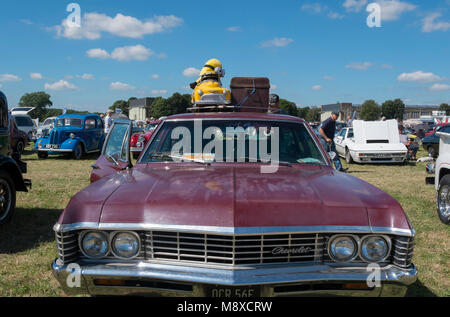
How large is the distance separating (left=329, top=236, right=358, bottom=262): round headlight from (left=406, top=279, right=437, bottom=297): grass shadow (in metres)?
1.50

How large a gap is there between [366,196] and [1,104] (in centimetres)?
551

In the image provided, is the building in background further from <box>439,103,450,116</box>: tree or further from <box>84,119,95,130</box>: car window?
<box>84,119,95,130</box>: car window

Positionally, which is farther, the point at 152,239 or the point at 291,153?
the point at 291,153

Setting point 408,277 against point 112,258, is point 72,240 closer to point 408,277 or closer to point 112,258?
Result: point 112,258

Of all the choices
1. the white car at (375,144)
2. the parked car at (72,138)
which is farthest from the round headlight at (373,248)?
the parked car at (72,138)

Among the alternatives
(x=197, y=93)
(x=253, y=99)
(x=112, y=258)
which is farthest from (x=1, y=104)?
Answer: (x=112, y=258)

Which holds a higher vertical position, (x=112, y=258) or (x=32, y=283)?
→ (x=112, y=258)

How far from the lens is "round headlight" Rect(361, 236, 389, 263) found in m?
2.19

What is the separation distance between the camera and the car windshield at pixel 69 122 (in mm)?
14932

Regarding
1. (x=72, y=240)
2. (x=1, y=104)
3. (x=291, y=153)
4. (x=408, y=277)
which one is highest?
(x=1, y=104)

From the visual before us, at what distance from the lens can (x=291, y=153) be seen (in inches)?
135

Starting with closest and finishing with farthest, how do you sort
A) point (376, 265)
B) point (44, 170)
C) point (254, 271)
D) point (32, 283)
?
point (254, 271) → point (376, 265) → point (32, 283) → point (44, 170)

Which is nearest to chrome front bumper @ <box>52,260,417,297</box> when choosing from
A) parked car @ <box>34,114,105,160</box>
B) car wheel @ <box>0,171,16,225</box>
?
car wheel @ <box>0,171,16,225</box>

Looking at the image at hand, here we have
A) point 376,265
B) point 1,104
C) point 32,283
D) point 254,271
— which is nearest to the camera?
point 254,271
